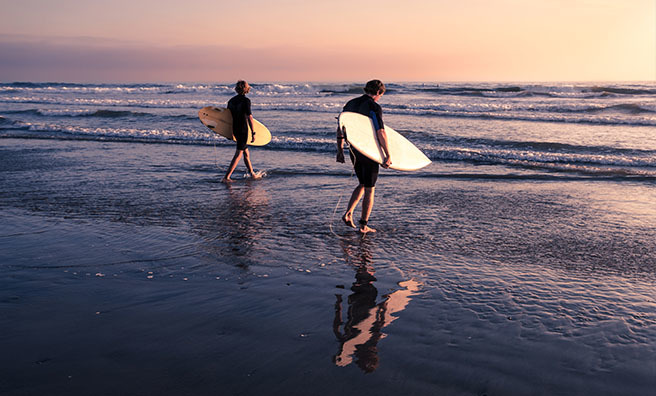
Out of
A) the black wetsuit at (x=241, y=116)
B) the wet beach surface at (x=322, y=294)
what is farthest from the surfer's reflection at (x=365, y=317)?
the black wetsuit at (x=241, y=116)

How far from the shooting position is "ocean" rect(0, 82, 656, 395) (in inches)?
112

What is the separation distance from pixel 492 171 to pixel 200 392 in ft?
29.3

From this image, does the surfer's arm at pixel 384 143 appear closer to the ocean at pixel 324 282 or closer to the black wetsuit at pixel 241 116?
the ocean at pixel 324 282

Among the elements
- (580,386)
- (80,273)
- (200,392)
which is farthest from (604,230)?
(80,273)

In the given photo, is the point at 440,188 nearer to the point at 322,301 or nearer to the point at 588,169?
the point at 588,169

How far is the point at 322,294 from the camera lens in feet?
13.3

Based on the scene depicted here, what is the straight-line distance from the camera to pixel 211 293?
400 centimetres

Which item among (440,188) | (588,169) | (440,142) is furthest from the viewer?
(440,142)

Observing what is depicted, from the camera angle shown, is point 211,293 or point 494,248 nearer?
point 211,293

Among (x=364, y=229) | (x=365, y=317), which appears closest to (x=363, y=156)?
(x=364, y=229)

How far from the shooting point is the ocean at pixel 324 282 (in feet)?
9.33

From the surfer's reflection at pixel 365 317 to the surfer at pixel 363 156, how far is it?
1.32 m

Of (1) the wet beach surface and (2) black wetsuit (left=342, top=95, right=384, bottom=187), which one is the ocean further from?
(2) black wetsuit (left=342, top=95, right=384, bottom=187)

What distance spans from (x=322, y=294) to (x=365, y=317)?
1.82ft
